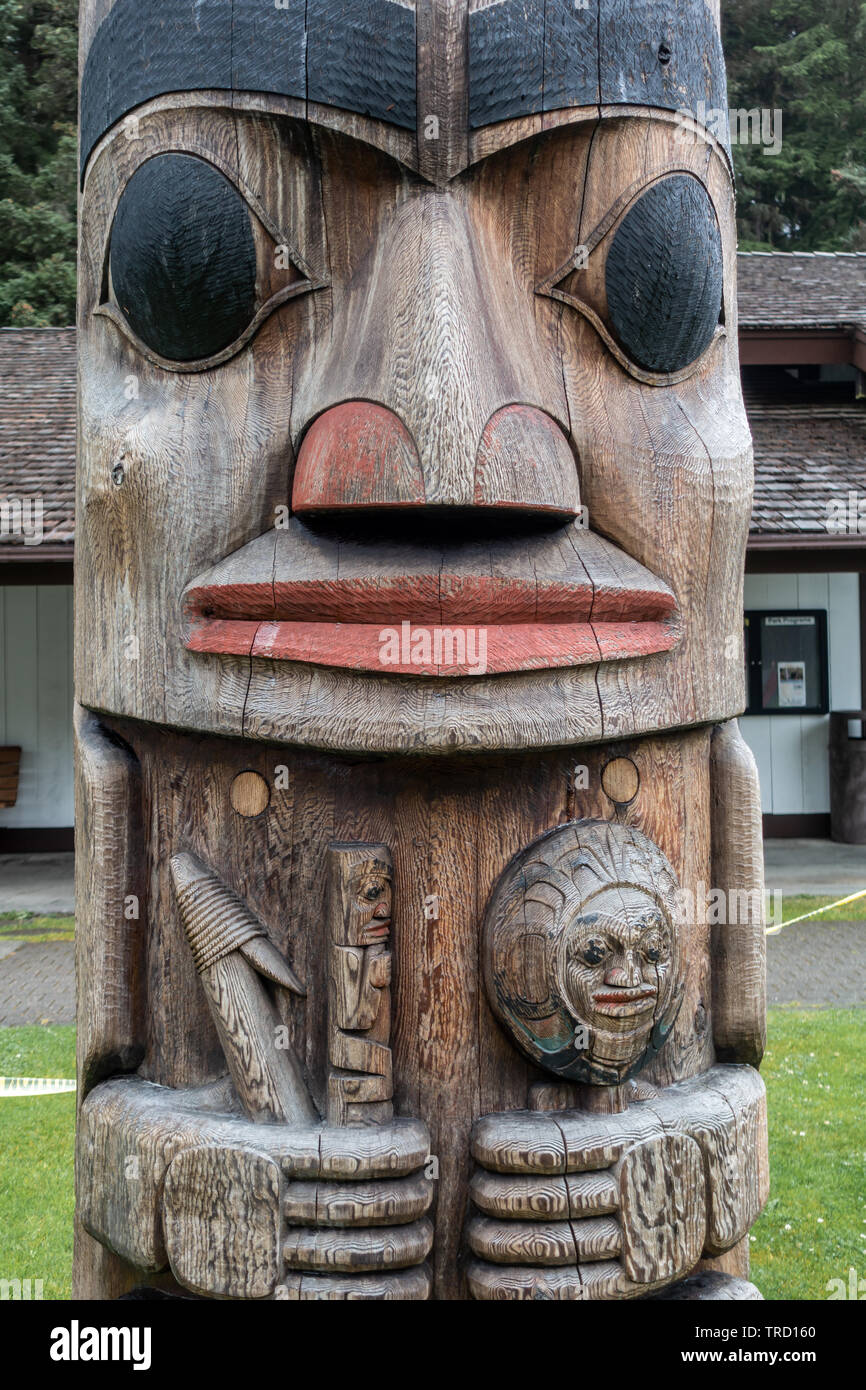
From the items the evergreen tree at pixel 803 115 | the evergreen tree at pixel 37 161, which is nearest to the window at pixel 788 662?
the evergreen tree at pixel 803 115

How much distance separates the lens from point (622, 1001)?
6.43 ft

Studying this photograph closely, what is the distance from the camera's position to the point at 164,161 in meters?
2.07

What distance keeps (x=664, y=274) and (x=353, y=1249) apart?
1713 millimetres

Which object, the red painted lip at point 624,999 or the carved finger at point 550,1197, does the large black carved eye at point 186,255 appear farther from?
the carved finger at point 550,1197

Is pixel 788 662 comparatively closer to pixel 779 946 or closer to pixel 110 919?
pixel 779 946

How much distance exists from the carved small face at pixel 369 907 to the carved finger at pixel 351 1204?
0.38 m

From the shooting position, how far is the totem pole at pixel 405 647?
1922 mm

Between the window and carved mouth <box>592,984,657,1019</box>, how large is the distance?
10.5 meters

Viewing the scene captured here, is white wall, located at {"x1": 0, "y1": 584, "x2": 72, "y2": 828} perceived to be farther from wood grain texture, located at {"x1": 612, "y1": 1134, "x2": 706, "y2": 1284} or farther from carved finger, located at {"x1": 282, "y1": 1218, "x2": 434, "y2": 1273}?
wood grain texture, located at {"x1": 612, "y1": 1134, "x2": 706, "y2": 1284}

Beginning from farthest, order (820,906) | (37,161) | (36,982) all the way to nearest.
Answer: (37,161) → (820,906) → (36,982)

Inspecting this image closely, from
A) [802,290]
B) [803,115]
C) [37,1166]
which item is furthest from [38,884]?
[803,115]
